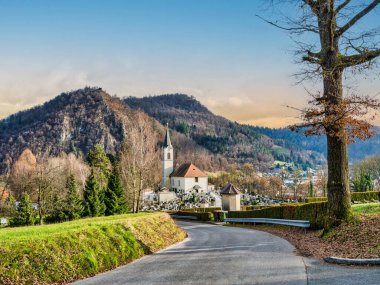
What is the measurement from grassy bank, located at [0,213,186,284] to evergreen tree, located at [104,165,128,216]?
2984 cm

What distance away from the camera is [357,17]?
45.0 feet

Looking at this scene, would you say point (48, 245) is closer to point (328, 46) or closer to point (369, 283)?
point (369, 283)

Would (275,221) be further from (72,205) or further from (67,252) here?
(72,205)

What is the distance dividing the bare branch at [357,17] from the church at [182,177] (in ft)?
285

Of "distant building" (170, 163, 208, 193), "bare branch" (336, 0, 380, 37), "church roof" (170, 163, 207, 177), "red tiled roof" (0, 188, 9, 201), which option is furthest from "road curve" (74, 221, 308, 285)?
"church roof" (170, 163, 207, 177)

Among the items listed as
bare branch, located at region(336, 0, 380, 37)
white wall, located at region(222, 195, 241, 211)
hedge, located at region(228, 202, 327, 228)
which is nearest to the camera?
bare branch, located at region(336, 0, 380, 37)

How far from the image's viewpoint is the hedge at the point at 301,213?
18.0 metres

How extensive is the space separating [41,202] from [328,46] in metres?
37.9

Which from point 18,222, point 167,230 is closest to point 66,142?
point 18,222

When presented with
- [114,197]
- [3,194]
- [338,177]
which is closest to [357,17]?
[338,177]

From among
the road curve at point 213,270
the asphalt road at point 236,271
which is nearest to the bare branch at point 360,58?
the road curve at point 213,270

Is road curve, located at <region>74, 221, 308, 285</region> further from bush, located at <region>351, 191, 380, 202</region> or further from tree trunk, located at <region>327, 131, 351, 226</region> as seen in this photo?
bush, located at <region>351, 191, 380, 202</region>

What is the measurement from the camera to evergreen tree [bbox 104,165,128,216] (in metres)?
42.7

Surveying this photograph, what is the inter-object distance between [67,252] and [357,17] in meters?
11.6
